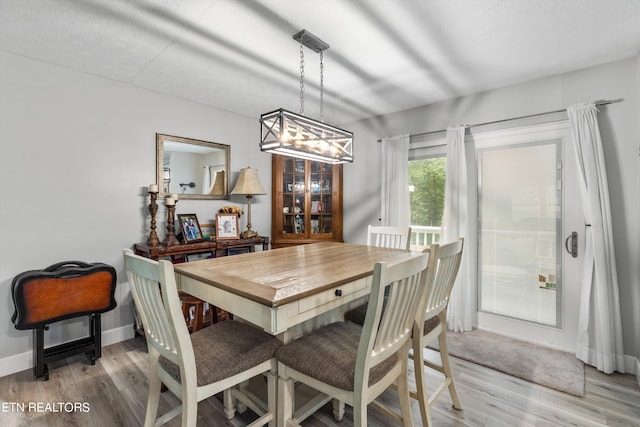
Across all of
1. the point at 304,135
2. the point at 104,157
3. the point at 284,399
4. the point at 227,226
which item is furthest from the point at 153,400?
the point at 104,157

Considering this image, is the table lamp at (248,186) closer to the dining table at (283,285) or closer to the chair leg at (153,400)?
the dining table at (283,285)

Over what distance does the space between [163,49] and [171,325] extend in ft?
6.87

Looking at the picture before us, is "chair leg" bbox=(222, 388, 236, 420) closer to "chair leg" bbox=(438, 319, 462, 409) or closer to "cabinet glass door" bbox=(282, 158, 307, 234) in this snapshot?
"chair leg" bbox=(438, 319, 462, 409)

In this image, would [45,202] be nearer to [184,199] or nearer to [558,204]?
[184,199]

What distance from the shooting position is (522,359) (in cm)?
253

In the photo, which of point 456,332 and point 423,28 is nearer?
point 423,28

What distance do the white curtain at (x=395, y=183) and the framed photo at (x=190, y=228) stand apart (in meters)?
2.19

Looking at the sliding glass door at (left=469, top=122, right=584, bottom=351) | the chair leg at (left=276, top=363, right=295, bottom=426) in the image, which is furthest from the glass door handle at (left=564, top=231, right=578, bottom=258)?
the chair leg at (left=276, top=363, right=295, bottom=426)

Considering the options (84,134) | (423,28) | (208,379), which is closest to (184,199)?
(84,134)

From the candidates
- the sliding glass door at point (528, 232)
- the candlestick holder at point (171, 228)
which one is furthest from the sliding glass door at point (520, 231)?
the candlestick holder at point (171, 228)

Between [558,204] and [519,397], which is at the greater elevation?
[558,204]

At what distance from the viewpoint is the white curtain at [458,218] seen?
3101mm

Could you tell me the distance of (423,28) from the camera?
6.55 ft

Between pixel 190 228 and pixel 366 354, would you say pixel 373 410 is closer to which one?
pixel 366 354
